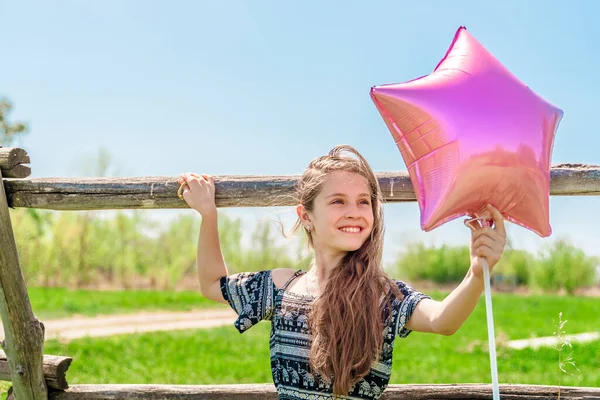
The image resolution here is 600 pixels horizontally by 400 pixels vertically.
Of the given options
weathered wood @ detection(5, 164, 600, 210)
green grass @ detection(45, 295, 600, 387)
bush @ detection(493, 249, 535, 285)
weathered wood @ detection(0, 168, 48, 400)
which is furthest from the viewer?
bush @ detection(493, 249, 535, 285)

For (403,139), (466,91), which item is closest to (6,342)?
(403,139)

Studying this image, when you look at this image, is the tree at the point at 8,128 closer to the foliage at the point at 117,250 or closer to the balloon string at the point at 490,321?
the foliage at the point at 117,250

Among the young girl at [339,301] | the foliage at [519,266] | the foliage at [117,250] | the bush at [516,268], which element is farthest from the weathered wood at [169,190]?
the bush at [516,268]

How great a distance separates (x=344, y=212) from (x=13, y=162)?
5.71 feet

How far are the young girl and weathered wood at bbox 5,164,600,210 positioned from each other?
355mm

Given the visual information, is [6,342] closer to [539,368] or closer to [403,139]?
[403,139]

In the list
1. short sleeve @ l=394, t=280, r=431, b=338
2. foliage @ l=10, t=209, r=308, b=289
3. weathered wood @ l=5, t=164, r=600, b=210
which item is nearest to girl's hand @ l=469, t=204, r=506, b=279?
short sleeve @ l=394, t=280, r=431, b=338

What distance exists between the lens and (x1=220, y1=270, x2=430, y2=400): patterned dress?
2.34 m

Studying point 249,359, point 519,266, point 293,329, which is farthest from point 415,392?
point 519,266

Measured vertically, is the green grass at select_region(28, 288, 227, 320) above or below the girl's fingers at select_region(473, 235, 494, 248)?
below

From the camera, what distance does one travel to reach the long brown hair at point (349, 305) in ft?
7.52

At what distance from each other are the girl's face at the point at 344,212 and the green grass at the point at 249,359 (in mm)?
4184

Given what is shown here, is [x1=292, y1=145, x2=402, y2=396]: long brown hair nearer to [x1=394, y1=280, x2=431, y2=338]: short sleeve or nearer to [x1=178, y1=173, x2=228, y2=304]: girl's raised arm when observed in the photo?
[x1=394, y1=280, x2=431, y2=338]: short sleeve

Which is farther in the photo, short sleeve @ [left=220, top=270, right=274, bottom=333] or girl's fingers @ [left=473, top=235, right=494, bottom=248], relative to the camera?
short sleeve @ [left=220, top=270, right=274, bottom=333]
